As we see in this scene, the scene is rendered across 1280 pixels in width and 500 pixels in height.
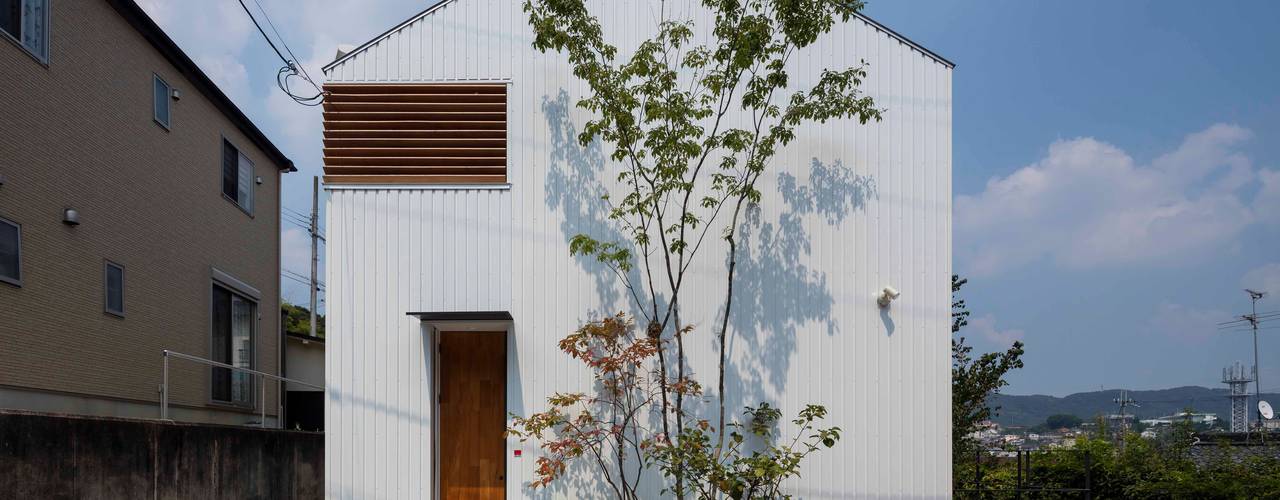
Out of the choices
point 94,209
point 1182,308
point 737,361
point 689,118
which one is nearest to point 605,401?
point 737,361

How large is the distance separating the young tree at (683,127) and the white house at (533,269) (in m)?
0.18

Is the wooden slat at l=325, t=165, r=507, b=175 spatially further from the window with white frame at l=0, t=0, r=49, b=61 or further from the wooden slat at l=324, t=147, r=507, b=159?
the window with white frame at l=0, t=0, r=49, b=61

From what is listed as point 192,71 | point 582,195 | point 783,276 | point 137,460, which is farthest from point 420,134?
point 192,71

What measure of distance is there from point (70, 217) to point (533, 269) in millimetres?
5436

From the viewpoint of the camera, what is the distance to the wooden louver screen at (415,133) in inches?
293

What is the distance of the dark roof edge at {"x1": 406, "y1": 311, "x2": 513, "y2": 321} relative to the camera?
7059mm

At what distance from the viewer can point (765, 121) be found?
7.59m

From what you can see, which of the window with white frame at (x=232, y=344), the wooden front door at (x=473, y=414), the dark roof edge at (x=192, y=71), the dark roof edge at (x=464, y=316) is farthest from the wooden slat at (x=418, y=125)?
the window with white frame at (x=232, y=344)

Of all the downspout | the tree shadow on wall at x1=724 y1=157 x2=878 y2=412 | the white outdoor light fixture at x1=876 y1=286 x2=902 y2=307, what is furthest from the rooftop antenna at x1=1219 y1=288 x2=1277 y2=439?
the downspout

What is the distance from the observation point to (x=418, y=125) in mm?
7516

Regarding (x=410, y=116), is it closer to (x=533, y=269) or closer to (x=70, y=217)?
(x=533, y=269)

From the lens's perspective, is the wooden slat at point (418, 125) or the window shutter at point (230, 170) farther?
the window shutter at point (230, 170)

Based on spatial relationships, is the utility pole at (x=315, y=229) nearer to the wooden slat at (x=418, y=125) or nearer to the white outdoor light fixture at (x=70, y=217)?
the white outdoor light fixture at (x=70, y=217)

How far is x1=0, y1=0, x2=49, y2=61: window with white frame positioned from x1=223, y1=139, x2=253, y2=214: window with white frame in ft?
15.1
